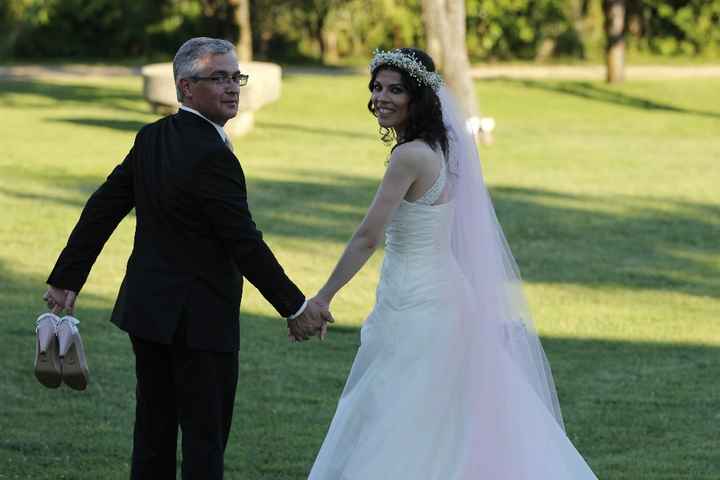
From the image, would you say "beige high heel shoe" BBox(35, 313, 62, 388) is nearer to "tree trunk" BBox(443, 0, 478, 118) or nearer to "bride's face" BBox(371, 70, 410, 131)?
"bride's face" BBox(371, 70, 410, 131)

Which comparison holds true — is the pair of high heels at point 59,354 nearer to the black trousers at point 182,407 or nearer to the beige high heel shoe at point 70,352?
the beige high heel shoe at point 70,352

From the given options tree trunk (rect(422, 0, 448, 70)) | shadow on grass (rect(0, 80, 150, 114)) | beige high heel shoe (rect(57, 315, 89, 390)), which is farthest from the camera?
shadow on grass (rect(0, 80, 150, 114))

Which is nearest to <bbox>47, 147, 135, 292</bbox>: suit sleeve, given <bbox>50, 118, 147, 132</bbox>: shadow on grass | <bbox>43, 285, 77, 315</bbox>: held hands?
<bbox>43, 285, 77, 315</bbox>: held hands

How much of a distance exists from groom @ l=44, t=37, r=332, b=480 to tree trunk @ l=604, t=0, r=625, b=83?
2877cm

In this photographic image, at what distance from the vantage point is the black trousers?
17.3ft

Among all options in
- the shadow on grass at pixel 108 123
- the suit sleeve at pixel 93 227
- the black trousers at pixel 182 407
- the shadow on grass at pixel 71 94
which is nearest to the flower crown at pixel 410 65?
the suit sleeve at pixel 93 227

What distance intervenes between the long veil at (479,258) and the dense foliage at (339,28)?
3369 centimetres

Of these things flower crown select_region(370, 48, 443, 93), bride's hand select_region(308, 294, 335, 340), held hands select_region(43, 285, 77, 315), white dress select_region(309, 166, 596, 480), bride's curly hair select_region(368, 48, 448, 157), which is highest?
flower crown select_region(370, 48, 443, 93)

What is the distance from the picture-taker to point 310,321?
18.3ft

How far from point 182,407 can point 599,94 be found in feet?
92.9

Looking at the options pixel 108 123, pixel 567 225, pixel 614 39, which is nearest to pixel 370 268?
pixel 567 225

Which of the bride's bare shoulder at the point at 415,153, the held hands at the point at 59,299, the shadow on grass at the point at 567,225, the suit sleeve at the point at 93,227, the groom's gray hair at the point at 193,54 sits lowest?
the shadow on grass at the point at 567,225

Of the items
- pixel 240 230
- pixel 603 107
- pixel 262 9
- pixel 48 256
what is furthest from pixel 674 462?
pixel 262 9

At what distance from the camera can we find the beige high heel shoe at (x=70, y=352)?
550 cm
